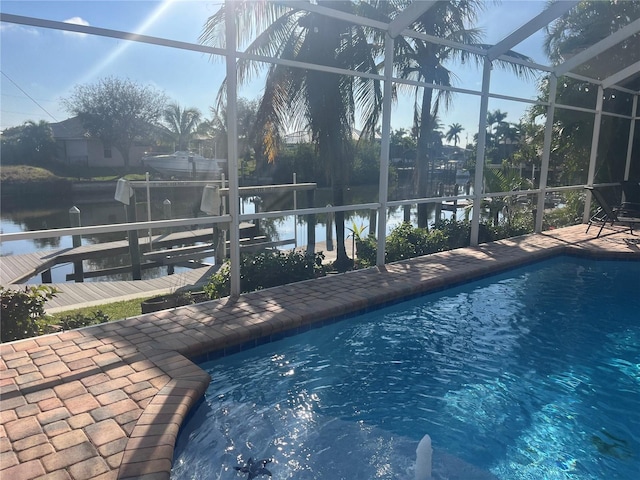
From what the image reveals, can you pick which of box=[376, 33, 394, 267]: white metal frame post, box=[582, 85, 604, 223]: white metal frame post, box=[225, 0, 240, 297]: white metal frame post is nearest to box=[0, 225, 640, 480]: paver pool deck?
box=[376, 33, 394, 267]: white metal frame post

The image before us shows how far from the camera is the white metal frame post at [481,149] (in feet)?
23.4

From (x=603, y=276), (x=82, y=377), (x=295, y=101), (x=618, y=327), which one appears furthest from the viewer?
(x=295, y=101)

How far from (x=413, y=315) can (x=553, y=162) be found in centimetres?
1065

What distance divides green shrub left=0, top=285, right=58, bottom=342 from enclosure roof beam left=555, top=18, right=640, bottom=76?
8.60 m

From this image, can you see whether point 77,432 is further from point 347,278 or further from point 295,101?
point 295,101

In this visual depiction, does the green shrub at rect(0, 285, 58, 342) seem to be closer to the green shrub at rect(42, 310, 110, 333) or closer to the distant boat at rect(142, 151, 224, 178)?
the green shrub at rect(42, 310, 110, 333)

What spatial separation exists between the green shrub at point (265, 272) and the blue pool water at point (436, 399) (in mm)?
1222

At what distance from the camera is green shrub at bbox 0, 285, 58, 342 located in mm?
3828

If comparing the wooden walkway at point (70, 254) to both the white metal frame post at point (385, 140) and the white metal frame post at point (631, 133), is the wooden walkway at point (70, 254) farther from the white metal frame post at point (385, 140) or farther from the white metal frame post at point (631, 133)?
the white metal frame post at point (631, 133)

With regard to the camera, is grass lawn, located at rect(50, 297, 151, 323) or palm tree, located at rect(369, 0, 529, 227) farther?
palm tree, located at rect(369, 0, 529, 227)

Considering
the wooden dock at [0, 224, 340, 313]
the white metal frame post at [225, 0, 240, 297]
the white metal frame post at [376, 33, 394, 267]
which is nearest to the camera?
the white metal frame post at [225, 0, 240, 297]

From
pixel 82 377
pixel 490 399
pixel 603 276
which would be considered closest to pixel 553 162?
pixel 603 276

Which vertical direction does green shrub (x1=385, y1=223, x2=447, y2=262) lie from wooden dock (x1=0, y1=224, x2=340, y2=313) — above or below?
above

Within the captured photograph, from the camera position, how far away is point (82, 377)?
314 centimetres
